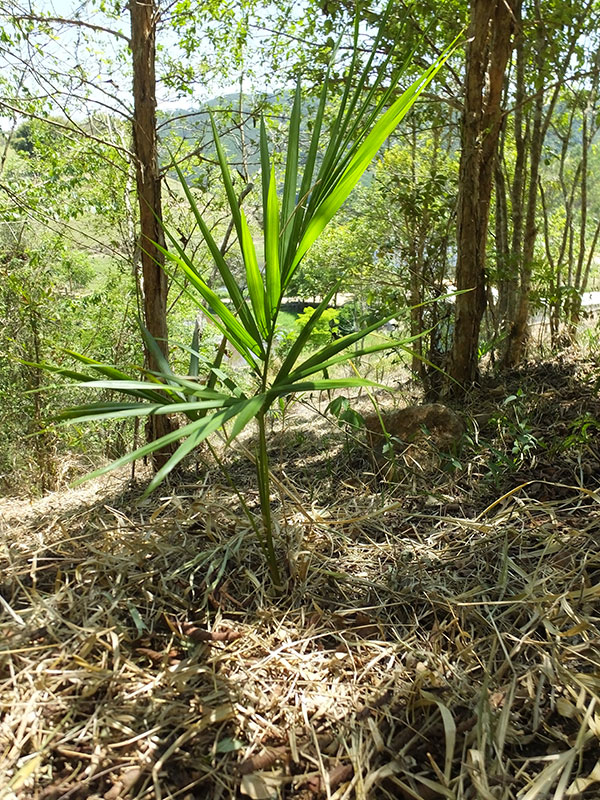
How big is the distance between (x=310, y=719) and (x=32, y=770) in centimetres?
45

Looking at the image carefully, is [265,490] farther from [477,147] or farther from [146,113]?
[146,113]

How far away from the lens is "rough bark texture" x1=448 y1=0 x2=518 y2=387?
2359mm

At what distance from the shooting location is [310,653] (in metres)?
1.14

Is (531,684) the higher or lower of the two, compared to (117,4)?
lower

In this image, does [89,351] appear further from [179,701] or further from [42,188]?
[179,701]

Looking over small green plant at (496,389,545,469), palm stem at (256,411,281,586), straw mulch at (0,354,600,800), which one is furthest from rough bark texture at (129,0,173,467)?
small green plant at (496,389,545,469)

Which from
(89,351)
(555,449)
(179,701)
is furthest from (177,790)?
(89,351)

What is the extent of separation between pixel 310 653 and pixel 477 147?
2.16m

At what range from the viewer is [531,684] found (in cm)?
103

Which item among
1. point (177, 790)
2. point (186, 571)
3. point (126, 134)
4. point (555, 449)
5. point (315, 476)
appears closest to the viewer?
point (177, 790)

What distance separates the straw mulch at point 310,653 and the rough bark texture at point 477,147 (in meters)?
1.11

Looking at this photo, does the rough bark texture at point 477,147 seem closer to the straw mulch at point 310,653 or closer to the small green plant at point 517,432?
the small green plant at point 517,432

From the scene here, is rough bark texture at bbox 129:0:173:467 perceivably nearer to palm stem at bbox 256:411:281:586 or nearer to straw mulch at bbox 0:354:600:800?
straw mulch at bbox 0:354:600:800

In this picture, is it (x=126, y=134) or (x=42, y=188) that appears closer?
(x=42, y=188)
